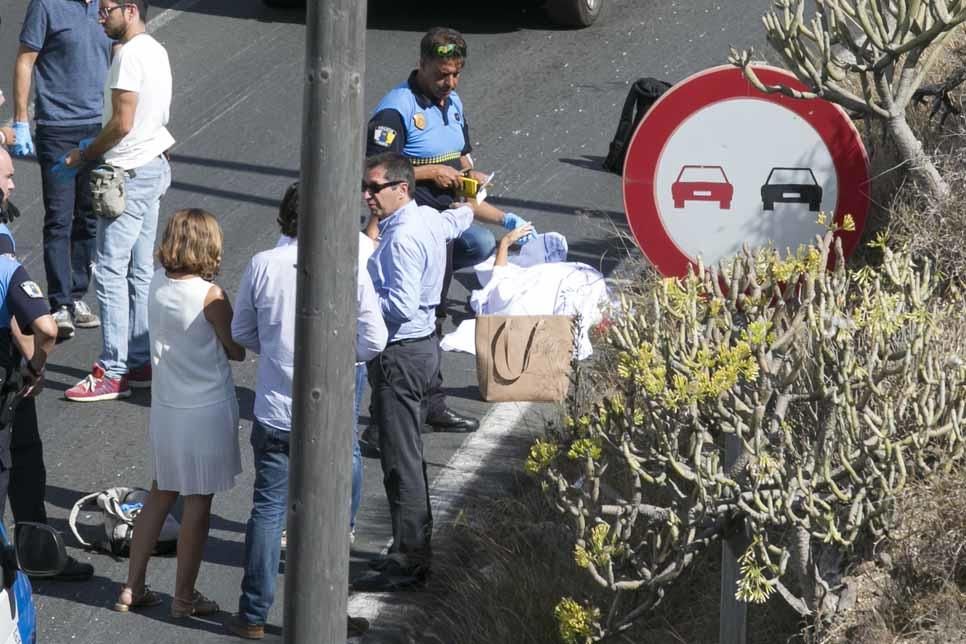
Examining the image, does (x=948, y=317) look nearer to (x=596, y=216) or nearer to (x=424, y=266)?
(x=424, y=266)

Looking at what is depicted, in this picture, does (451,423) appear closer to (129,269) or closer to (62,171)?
(129,269)

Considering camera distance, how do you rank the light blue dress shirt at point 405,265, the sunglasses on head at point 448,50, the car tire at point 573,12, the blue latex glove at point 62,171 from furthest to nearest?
1. the car tire at point 573,12
2. the blue latex glove at point 62,171
3. the sunglasses on head at point 448,50
4. the light blue dress shirt at point 405,265

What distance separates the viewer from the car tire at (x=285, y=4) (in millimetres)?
13016

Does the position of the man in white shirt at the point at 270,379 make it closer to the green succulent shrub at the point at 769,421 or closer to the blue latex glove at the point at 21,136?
the green succulent shrub at the point at 769,421

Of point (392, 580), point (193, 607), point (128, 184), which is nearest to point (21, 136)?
point (128, 184)

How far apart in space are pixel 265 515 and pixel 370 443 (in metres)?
1.61

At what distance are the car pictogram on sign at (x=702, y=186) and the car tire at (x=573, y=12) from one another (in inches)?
327

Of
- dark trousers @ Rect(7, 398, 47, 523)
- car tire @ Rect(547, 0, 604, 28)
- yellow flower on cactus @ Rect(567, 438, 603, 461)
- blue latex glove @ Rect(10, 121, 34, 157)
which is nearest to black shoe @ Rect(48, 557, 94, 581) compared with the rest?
dark trousers @ Rect(7, 398, 47, 523)

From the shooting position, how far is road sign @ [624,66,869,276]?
4.35 metres

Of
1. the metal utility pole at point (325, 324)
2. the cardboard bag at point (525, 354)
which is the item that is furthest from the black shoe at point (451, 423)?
the metal utility pole at point (325, 324)

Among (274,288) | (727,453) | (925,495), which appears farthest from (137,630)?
(925,495)

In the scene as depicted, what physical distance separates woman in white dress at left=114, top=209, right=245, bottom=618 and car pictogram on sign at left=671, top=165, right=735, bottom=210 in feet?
6.88

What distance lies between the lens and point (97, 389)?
7695 mm

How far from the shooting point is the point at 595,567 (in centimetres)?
461
